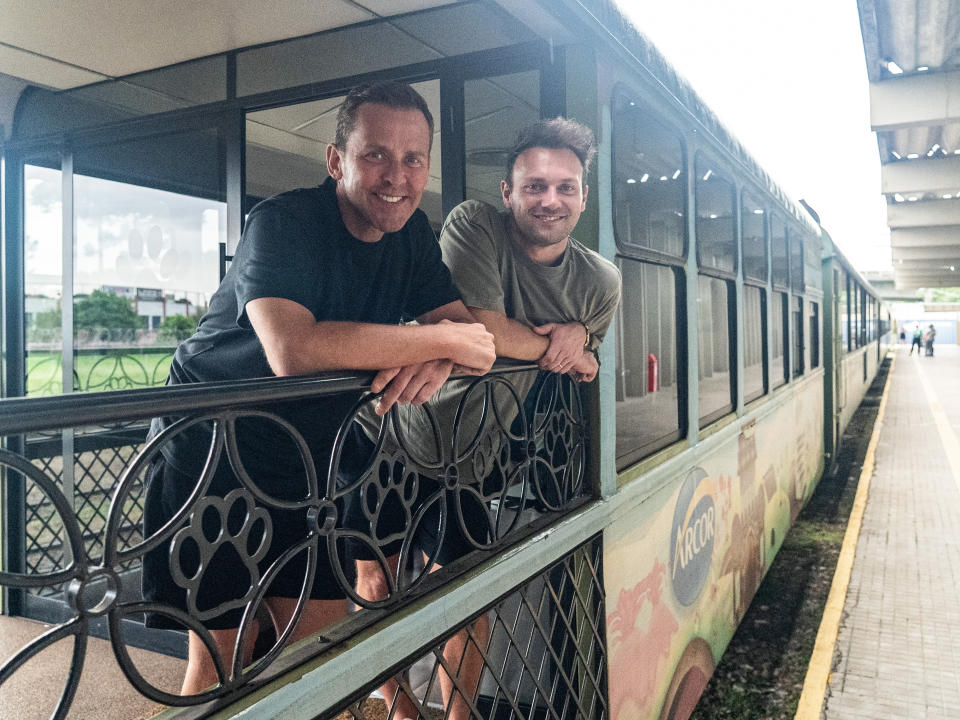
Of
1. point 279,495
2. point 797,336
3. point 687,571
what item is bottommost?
point 687,571

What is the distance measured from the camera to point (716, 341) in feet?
14.9

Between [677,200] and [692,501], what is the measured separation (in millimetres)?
1382

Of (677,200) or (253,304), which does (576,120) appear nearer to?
(677,200)

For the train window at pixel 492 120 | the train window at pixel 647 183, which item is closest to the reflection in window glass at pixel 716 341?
the train window at pixel 647 183

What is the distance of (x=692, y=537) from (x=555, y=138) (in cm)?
211

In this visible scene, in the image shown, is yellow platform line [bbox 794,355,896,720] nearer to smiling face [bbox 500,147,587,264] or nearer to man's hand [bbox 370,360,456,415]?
smiling face [bbox 500,147,587,264]

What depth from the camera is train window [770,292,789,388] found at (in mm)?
6051

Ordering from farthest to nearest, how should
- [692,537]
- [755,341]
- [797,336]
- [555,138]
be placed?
[797,336] → [755,341] → [692,537] → [555,138]

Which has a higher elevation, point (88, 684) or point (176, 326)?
point (176, 326)

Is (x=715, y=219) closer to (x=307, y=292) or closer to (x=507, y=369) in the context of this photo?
(x=507, y=369)

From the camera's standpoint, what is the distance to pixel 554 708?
7.88ft

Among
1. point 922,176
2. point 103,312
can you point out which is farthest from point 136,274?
point 922,176

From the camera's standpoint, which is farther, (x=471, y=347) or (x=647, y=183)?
(x=647, y=183)

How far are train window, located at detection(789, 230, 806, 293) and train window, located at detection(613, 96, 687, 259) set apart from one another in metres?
3.53
